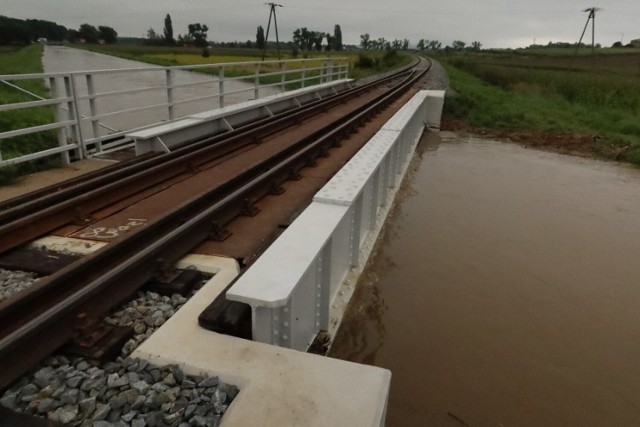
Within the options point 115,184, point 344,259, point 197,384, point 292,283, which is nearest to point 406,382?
point 344,259

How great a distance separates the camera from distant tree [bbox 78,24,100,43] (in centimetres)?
15675

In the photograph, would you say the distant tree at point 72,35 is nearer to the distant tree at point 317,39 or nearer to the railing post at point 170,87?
the distant tree at point 317,39

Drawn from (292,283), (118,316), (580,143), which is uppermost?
(292,283)

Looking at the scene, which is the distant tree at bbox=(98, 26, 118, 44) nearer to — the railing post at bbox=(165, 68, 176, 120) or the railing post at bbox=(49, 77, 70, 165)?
the railing post at bbox=(165, 68, 176, 120)

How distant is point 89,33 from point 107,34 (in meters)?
6.59

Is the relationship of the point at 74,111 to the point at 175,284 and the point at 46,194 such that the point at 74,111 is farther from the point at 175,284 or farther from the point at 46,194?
the point at 175,284

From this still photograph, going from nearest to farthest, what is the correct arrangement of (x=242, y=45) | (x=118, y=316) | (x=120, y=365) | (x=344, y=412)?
1. (x=344, y=412)
2. (x=120, y=365)
3. (x=118, y=316)
4. (x=242, y=45)

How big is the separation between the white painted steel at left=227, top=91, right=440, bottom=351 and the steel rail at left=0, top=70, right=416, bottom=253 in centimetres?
232

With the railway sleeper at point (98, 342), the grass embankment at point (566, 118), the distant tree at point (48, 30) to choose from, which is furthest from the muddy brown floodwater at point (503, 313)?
the distant tree at point (48, 30)

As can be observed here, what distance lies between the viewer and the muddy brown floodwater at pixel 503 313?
342 cm

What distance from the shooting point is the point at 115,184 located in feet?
17.1

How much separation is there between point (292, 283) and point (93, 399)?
3.47 feet

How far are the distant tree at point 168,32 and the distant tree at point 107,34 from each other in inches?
1077

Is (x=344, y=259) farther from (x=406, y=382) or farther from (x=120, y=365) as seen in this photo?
(x=120, y=365)
